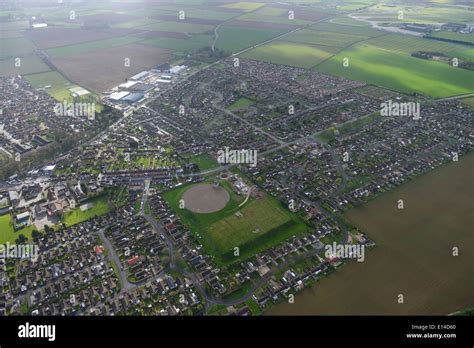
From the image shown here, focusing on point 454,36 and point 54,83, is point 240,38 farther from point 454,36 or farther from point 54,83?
point 454,36

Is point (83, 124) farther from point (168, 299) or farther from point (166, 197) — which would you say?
point (168, 299)

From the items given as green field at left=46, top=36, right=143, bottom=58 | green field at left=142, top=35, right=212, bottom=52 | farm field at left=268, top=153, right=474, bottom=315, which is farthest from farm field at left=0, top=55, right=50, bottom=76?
farm field at left=268, top=153, right=474, bottom=315

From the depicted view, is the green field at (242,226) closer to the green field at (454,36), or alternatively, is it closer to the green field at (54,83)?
the green field at (54,83)

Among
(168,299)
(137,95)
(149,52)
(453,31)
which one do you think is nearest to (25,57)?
(149,52)

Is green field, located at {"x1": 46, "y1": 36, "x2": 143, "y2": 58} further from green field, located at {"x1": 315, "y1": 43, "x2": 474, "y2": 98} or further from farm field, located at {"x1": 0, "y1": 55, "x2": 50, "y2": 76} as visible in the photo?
green field, located at {"x1": 315, "y1": 43, "x2": 474, "y2": 98}

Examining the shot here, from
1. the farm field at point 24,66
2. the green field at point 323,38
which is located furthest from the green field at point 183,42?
the farm field at point 24,66
